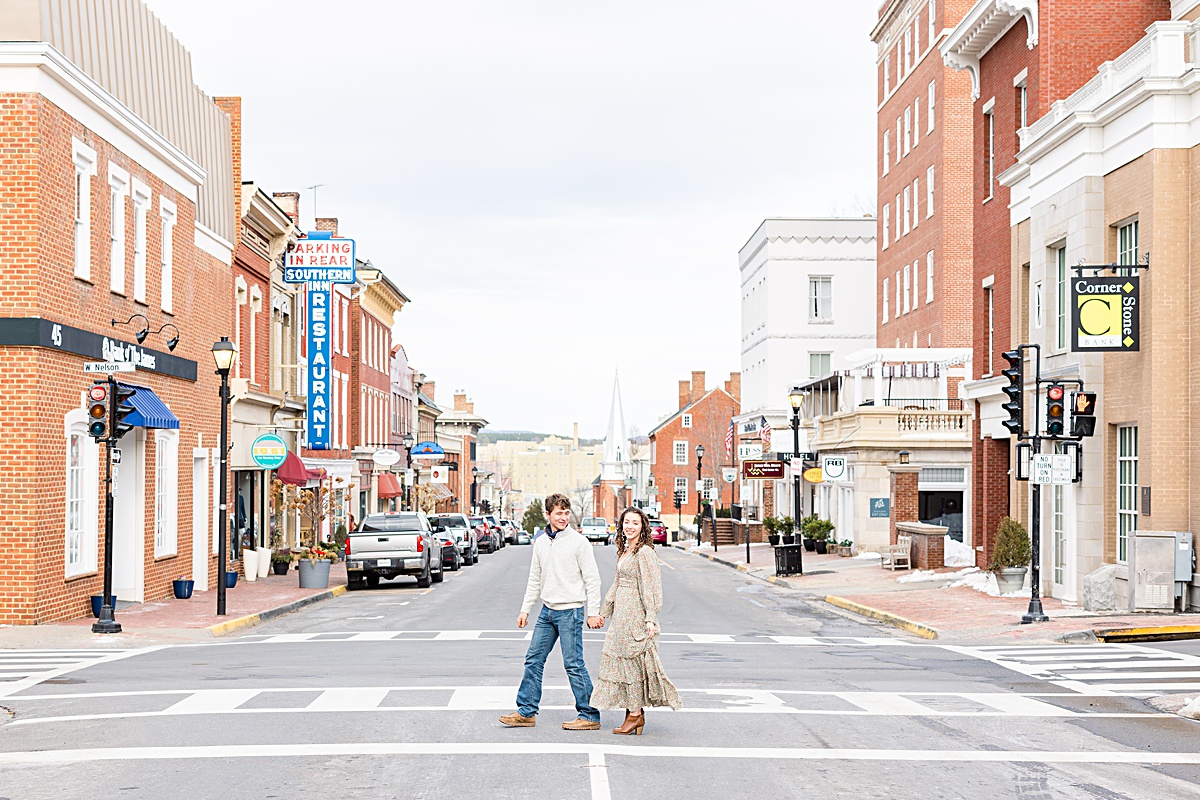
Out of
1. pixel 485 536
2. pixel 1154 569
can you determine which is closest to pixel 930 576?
pixel 1154 569

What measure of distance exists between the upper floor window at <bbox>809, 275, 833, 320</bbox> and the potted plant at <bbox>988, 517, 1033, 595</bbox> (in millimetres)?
42658

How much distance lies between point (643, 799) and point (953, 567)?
28940 mm

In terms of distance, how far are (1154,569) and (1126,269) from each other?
4.98 m

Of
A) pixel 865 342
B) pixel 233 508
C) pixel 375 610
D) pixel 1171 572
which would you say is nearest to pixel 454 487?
pixel 865 342

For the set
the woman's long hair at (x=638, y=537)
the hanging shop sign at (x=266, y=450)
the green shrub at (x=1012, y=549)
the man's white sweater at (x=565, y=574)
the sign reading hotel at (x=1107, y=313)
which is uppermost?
the sign reading hotel at (x=1107, y=313)

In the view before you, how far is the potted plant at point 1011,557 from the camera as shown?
26969 millimetres

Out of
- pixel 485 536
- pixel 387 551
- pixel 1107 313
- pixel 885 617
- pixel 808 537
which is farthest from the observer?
pixel 485 536

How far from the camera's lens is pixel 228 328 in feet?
111

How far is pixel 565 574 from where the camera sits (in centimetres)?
1130

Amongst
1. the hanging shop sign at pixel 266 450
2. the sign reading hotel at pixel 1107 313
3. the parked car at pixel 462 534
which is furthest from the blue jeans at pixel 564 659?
the parked car at pixel 462 534

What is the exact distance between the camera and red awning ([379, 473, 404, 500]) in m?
65.1

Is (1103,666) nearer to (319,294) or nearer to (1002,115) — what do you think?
(1002,115)

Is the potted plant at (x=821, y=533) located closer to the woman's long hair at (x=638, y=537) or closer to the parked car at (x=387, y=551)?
the parked car at (x=387, y=551)

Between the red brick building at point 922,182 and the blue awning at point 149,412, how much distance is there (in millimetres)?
29185
